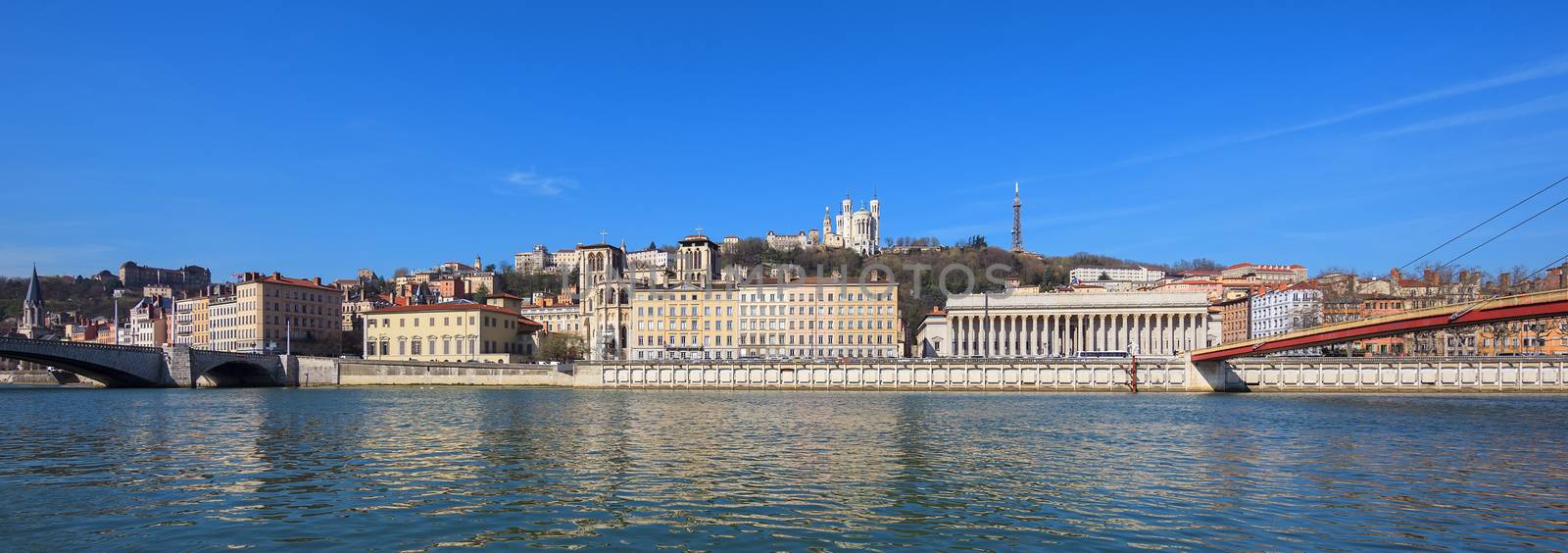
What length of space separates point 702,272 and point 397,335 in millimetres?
34398

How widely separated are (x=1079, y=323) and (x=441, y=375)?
68515 millimetres

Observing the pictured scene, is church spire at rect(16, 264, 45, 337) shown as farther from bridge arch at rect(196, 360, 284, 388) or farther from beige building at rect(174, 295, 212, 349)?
bridge arch at rect(196, 360, 284, 388)

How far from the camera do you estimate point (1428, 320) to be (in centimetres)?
4534

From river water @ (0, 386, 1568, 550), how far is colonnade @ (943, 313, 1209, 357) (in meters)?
77.5

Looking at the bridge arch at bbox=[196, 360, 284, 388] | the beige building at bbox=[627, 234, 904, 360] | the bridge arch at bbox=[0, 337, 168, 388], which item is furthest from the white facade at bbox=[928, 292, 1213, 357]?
the bridge arch at bbox=[0, 337, 168, 388]

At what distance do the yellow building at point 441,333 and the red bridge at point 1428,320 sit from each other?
6783cm

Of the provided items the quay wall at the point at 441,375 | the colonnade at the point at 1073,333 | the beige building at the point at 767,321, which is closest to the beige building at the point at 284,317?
the quay wall at the point at 441,375

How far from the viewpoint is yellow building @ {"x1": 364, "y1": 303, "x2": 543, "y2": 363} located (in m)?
102

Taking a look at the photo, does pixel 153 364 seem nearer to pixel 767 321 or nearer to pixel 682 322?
pixel 682 322

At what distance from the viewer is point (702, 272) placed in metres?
122

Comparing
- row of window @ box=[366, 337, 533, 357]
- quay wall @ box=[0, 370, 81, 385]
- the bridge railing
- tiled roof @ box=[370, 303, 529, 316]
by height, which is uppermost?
tiled roof @ box=[370, 303, 529, 316]

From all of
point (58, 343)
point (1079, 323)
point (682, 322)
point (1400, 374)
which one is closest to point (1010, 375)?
point (1400, 374)

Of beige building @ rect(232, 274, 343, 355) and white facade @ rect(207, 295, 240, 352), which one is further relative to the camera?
white facade @ rect(207, 295, 240, 352)

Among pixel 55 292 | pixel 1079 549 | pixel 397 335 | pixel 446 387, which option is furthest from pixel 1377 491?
pixel 55 292
